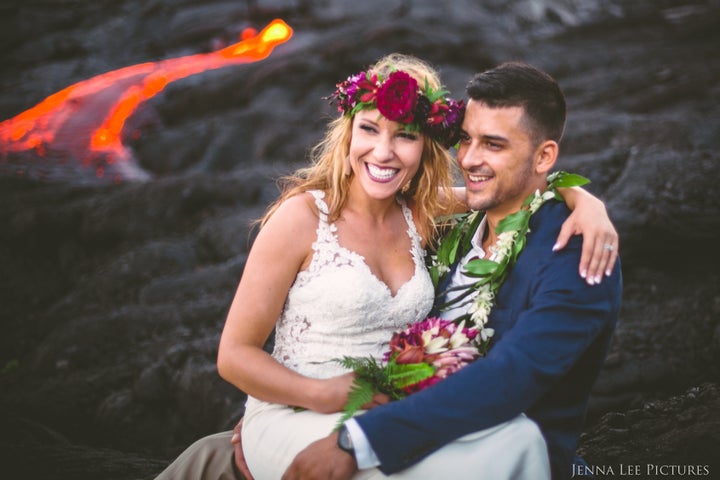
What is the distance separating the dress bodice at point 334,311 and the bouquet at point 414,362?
18 centimetres

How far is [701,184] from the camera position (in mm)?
5707

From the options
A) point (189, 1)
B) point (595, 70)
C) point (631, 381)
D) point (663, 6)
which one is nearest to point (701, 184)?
point (631, 381)

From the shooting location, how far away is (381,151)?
10.1 feet

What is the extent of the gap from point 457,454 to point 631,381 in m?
2.87

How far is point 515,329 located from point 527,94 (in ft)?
4.00

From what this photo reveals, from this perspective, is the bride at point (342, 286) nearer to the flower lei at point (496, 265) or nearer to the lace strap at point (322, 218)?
the lace strap at point (322, 218)

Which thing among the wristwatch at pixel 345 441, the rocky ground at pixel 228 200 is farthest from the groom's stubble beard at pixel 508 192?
the rocky ground at pixel 228 200

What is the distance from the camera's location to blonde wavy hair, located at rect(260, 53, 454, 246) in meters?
3.28

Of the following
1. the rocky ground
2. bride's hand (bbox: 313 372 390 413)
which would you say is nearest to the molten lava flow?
the rocky ground

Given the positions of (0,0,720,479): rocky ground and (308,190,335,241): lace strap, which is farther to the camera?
(0,0,720,479): rocky ground

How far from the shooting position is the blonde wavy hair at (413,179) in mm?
3275

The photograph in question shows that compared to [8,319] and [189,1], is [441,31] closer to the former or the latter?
[189,1]

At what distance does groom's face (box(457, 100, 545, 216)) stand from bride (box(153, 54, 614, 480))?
0.13m

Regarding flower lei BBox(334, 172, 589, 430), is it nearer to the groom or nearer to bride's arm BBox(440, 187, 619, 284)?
the groom
